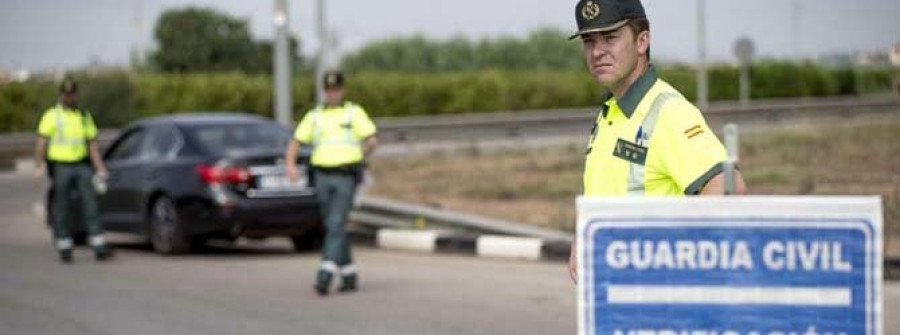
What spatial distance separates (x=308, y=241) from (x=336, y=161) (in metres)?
4.58

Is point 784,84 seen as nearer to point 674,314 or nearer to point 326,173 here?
point 326,173

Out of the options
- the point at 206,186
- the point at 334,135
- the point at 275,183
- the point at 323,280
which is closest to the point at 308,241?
the point at 275,183

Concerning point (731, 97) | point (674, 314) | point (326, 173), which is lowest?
point (731, 97)

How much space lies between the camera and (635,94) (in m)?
4.85

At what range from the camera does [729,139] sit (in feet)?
19.0

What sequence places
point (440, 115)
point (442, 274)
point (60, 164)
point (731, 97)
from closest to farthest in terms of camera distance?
point (442, 274)
point (60, 164)
point (440, 115)
point (731, 97)

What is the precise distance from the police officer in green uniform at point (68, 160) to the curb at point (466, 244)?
272 centimetres

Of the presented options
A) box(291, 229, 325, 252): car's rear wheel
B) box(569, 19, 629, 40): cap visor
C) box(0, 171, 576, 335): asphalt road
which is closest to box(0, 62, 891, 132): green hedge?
box(291, 229, 325, 252): car's rear wheel

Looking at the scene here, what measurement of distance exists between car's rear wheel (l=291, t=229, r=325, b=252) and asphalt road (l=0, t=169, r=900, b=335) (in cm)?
16

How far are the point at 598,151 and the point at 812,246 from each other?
1.62m

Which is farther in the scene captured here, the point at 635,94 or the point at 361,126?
the point at 361,126

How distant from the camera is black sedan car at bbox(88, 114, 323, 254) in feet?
52.4

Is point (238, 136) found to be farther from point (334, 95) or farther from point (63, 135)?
point (334, 95)

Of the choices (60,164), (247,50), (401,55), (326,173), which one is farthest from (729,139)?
(401,55)
